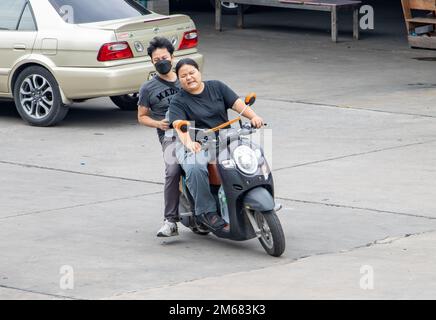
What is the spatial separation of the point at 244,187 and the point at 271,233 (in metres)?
0.40

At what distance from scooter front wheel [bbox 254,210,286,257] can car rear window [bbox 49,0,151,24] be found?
6.13 m

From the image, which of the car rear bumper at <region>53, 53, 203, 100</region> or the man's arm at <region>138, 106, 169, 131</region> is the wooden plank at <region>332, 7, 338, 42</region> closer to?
the car rear bumper at <region>53, 53, 203, 100</region>

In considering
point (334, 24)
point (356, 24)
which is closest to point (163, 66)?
point (334, 24)

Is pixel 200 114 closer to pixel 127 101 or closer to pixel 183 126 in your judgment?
pixel 183 126

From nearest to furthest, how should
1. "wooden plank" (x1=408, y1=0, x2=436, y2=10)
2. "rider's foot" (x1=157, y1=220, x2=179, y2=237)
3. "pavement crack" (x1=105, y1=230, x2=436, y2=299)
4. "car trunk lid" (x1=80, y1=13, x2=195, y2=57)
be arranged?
"pavement crack" (x1=105, y1=230, x2=436, y2=299) → "rider's foot" (x1=157, y1=220, x2=179, y2=237) → "car trunk lid" (x1=80, y1=13, x2=195, y2=57) → "wooden plank" (x1=408, y1=0, x2=436, y2=10)

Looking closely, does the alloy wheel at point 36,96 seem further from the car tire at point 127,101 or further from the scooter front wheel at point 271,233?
the scooter front wheel at point 271,233

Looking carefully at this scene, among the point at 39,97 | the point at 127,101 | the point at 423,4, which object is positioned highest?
the point at 423,4

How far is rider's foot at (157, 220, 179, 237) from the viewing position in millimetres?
9828

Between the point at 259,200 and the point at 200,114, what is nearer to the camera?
the point at 259,200

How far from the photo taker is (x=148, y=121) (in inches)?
391

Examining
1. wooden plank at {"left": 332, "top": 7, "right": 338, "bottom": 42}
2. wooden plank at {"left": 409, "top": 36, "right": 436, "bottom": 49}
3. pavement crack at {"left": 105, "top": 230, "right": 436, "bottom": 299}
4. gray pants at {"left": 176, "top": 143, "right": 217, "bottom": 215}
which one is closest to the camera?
pavement crack at {"left": 105, "top": 230, "right": 436, "bottom": 299}

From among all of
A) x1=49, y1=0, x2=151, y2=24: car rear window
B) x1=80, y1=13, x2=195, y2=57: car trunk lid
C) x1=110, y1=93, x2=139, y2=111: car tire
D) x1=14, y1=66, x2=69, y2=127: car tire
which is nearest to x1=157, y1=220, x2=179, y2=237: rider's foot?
x1=80, y1=13, x2=195, y2=57: car trunk lid

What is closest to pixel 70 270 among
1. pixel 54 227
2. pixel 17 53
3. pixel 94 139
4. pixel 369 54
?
pixel 54 227

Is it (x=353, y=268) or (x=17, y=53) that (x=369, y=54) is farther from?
(x=353, y=268)
